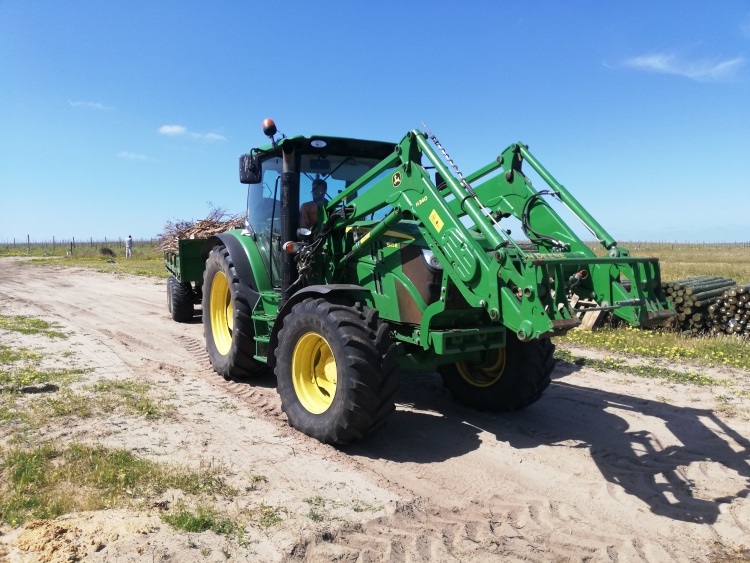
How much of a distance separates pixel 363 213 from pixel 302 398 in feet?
5.73

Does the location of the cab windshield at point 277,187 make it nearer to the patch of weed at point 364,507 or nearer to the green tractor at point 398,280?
the green tractor at point 398,280

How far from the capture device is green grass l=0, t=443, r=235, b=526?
10.8 feet

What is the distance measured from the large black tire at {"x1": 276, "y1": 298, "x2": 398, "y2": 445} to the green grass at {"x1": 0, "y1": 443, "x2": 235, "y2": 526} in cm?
100

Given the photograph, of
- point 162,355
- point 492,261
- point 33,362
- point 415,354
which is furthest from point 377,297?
point 33,362

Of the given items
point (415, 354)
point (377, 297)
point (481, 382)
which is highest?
point (377, 297)

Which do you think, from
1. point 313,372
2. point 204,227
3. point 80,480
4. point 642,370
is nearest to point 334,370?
point 313,372

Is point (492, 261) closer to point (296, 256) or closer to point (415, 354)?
point (415, 354)

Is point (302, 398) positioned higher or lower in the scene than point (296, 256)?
lower

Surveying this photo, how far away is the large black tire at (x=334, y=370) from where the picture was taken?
14.0 ft

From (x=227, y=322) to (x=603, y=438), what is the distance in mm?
Answer: 4624

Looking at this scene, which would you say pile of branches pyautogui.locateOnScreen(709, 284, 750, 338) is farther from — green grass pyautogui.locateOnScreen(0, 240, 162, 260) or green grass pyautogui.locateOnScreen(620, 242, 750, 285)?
green grass pyautogui.locateOnScreen(0, 240, 162, 260)

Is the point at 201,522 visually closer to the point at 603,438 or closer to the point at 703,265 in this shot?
the point at 603,438

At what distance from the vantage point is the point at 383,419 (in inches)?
172

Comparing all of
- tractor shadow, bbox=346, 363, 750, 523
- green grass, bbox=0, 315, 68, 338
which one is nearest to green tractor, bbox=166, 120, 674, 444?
tractor shadow, bbox=346, 363, 750, 523
